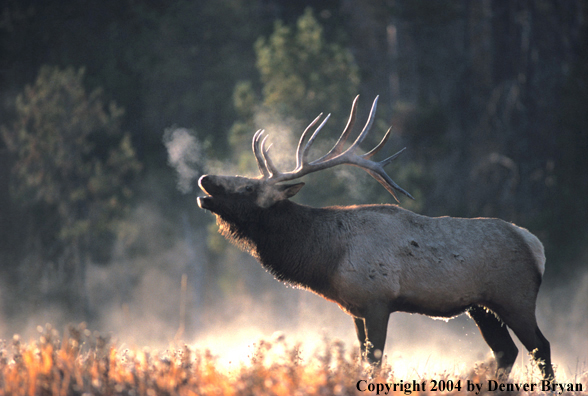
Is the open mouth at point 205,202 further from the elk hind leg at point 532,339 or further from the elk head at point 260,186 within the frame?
the elk hind leg at point 532,339

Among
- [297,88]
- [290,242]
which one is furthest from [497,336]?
[297,88]

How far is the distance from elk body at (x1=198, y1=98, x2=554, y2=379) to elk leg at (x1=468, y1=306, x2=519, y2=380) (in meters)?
0.01

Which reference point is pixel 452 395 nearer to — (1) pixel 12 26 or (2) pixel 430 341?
(2) pixel 430 341

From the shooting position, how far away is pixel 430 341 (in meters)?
20.9

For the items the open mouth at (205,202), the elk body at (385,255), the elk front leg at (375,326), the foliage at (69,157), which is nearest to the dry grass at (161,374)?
the elk front leg at (375,326)

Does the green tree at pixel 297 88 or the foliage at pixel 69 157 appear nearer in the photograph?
the green tree at pixel 297 88

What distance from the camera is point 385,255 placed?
5719 mm

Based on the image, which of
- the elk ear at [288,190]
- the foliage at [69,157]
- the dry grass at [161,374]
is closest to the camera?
the dry grass at [161,374]

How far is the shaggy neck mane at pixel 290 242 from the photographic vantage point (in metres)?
5.86

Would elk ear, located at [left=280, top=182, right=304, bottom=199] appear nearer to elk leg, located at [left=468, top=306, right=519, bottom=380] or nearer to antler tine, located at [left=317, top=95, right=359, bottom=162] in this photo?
antler tine, located at [left=317, top=95, right=359, bottom=162]

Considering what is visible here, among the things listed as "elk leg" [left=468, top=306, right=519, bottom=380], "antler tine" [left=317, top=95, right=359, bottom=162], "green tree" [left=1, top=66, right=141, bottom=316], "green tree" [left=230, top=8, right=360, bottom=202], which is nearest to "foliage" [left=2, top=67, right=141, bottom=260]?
"green tree" [left=1, top=66, right=141, bottom=316]

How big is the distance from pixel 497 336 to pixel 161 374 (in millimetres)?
3680

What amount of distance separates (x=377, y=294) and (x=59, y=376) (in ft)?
9.07

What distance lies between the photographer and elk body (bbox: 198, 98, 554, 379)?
569 centimetres
